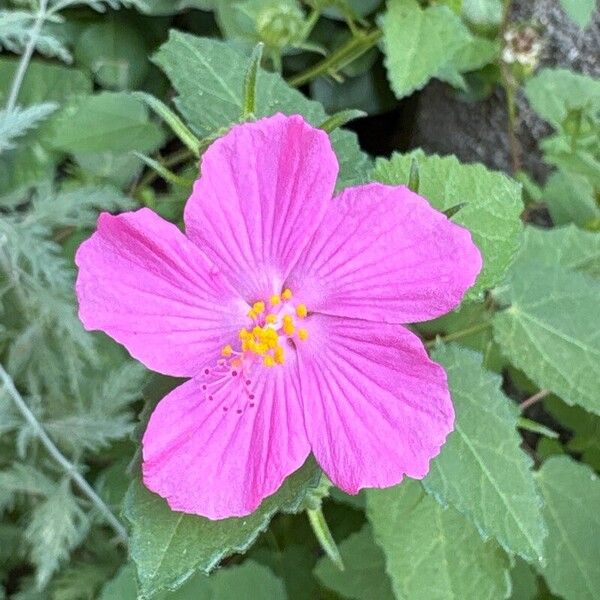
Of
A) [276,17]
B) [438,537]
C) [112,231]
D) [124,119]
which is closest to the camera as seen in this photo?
[112,231]

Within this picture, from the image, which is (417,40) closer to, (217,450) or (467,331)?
(467,331)

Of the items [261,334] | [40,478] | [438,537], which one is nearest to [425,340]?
[438,537]

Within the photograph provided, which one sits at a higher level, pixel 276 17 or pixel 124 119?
pixel 276 17

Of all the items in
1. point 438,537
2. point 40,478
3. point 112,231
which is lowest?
point 40,478

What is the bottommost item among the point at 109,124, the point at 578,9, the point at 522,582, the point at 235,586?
the point at 235,586

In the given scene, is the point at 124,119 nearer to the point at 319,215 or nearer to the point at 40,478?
the point at 40,478

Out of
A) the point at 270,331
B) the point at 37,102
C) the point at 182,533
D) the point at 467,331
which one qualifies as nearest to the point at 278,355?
the point at 270,331

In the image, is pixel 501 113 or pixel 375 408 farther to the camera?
pixel 501 113
